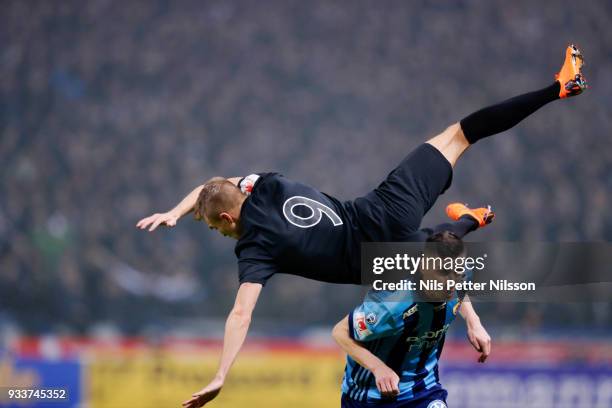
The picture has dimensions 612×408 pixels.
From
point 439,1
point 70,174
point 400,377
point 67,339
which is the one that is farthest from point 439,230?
point 439,1

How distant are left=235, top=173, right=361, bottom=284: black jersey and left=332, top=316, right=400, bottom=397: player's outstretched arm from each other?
384mm

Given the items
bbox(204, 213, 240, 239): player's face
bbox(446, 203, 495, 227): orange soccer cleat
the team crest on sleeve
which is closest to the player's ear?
bbox(204, 213, 240, 239): player's face

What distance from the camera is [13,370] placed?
8938 mm

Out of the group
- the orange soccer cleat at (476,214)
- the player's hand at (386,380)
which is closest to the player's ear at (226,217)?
the player's hand at (386,380)

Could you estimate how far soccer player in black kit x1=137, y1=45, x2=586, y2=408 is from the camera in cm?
471

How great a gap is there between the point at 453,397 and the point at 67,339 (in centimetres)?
433

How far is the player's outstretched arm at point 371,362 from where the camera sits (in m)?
4.35

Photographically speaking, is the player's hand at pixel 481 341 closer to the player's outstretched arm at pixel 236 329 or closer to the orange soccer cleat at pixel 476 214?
the orange soccer cleat at pixel 476 214

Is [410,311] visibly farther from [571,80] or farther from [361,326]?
[571,80]

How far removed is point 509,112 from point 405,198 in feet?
2.74

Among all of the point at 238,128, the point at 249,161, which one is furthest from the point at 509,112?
the point at 238,128

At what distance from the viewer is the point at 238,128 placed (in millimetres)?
11617

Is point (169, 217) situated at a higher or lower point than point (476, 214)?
lower

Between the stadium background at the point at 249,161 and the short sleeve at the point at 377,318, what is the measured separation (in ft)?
14.3
